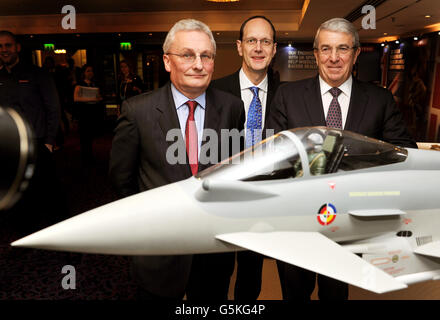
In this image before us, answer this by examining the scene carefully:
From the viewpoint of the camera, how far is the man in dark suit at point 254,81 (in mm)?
2395

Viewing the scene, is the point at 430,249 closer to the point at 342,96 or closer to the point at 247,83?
the point at 342,96

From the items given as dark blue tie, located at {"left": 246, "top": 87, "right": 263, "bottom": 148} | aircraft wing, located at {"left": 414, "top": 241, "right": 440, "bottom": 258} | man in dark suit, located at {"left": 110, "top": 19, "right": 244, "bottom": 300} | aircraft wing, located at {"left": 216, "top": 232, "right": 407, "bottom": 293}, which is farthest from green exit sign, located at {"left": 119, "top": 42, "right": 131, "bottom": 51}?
aircraft wing, located at {"left": 414, "top": 241, "right": 440, "bottom": 258}

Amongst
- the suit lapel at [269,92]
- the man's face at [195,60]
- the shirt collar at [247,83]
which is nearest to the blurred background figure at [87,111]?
the shirt collar at [247,83]

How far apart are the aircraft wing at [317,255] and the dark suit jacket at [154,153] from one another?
0.47m

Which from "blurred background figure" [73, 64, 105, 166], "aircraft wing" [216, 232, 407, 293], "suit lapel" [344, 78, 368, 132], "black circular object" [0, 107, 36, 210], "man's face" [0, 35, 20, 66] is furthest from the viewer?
"blurred background figure" [73, 64, 105, 166]

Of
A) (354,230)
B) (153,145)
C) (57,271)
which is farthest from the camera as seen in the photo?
(57,271)

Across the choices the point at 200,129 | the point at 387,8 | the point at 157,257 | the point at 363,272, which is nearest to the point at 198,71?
the point at 200,129

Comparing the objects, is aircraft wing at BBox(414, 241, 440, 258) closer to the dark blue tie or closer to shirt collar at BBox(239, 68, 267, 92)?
the dark blue tie

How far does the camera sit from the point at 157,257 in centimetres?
165

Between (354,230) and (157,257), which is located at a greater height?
(354,230)

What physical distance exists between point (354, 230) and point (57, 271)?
9.91 ft

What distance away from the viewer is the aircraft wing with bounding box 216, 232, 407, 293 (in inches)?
46.2

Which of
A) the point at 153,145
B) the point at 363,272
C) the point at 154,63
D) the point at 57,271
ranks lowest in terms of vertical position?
the point at 57,271
